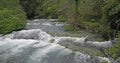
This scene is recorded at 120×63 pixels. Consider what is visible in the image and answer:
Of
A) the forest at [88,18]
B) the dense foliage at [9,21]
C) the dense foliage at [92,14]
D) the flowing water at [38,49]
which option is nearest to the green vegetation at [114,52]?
the forest at [88,18]

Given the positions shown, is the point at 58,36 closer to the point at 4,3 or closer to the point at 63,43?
the point at 63,43

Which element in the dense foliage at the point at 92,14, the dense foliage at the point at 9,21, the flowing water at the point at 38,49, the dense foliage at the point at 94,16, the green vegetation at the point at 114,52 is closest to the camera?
the green vegetation at the point at 114,52

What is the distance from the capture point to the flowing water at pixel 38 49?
11.5 metres

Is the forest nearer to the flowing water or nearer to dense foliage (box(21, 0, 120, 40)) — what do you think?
dense foliage (box(21, 0, 120, 40))

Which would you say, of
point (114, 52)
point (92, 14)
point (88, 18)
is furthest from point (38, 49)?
point (88, 18)

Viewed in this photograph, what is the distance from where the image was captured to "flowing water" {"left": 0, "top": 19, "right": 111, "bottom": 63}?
1145cm

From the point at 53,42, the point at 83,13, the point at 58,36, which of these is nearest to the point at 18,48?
the point at 53,42

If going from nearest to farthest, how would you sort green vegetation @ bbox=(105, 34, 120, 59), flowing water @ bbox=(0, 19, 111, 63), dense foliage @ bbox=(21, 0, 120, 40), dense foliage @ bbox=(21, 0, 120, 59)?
green vegetation @ bbox=(105, 34, 120, 59), flowing water @ bbox=(0, 19, 111, 63), dense foliage @ bbox=(21, 0, 120, 59), dense foliage @ bbox=(21, 0, 120, 40)

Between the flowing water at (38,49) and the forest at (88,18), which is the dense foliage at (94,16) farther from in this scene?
the flowing water at (38,49)

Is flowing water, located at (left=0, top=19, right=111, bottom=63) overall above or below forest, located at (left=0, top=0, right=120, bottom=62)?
below

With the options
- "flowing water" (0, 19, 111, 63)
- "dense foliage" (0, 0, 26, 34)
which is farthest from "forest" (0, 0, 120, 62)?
"flowing water" (0, 19, 111, 63)

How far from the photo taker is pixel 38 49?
43.0 feet

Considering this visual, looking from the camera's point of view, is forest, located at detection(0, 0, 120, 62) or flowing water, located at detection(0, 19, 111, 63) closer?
flowing water, located at detection(0, 19, 111, 63)

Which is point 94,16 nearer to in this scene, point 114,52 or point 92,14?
point 92,14
